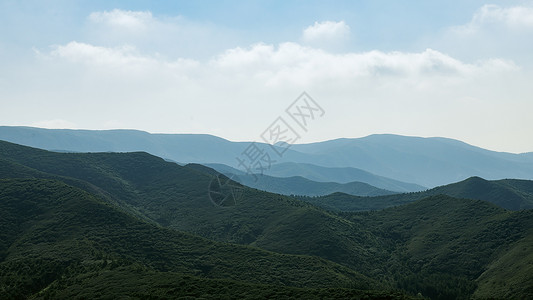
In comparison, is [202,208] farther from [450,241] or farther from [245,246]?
[450,241]

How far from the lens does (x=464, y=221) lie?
340ft

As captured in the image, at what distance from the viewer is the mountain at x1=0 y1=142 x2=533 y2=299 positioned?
190ft

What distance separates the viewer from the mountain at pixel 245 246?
58.0 m

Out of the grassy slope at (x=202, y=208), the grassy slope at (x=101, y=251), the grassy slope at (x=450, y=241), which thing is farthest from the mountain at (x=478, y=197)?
the grassy slope at (x=101, y=251)

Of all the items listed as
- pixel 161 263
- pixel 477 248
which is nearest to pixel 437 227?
pixel 477 248

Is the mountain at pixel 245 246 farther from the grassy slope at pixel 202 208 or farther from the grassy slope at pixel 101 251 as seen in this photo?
the grassy slope at pixel 202 208

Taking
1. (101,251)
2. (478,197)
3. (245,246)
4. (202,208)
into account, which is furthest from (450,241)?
(478,197)

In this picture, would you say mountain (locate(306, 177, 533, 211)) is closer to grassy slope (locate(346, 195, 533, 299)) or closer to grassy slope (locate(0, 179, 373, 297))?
grassy slope (locate(346, 195, 533, 299))

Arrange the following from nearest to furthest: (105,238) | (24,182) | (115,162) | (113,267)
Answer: (113,267) < (105,238) < (24,182) < (115,162)

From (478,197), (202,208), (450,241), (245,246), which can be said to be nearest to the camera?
(245,246)

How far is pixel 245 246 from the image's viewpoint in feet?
277

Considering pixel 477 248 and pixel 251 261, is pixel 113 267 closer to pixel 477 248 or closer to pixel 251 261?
pixel 251 261

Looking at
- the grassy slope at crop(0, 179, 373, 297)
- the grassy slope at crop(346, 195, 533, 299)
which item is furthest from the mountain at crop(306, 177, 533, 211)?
the grassy slope at crop(0, 179, 373, 297)

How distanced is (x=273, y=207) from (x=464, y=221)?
5712cm
